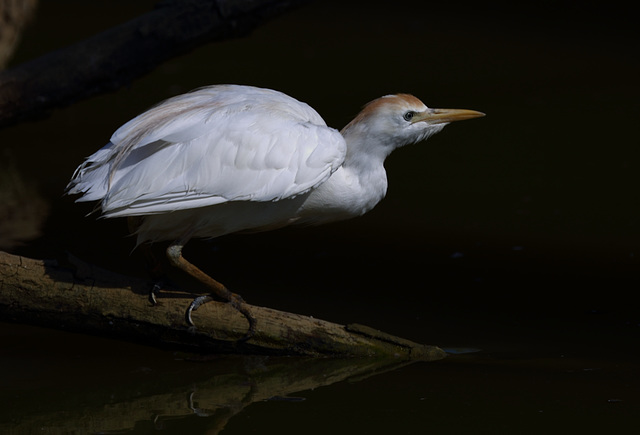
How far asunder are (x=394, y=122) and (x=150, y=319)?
1.20 meters

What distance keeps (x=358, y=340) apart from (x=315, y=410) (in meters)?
0.40

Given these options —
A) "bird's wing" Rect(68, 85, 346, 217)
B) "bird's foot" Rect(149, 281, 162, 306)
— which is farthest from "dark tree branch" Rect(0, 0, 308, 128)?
"bird's foot" Rect(149, 281, 162, 306)

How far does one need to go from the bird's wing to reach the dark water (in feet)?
2.13

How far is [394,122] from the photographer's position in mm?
3717

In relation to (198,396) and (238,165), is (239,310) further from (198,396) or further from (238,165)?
(238,165)

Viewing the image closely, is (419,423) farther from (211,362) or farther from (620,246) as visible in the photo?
(620,246)

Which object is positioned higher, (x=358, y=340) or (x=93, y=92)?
(x=93, y=92)

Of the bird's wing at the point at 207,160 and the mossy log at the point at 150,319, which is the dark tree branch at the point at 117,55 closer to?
the bird's wing at the point at 207,160

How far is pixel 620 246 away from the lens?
4.85 metres

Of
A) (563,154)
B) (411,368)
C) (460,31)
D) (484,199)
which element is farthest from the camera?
(460,31)

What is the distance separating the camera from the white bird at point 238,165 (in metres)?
3.48

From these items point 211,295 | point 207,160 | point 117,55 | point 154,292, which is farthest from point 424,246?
point 117,55

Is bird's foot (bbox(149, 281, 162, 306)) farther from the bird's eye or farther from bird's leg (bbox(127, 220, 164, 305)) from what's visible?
the bird's eye

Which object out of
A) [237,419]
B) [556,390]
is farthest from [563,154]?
[237,419]
